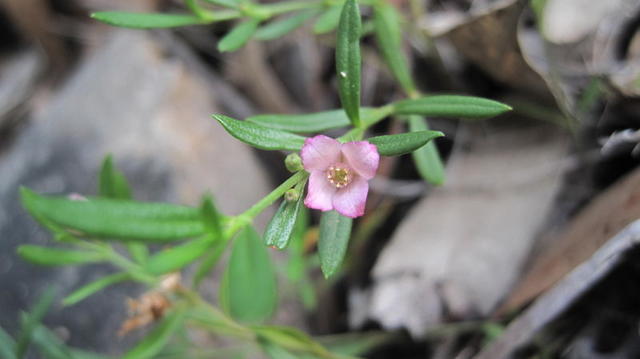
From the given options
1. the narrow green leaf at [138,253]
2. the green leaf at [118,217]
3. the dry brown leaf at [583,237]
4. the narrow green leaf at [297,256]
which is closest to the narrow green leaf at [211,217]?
the green leaf at [118,217]

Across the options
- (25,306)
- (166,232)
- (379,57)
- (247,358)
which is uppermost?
(379,57)

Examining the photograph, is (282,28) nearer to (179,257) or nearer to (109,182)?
(109,182)

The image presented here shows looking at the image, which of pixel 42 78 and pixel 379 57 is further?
pixel 42 78

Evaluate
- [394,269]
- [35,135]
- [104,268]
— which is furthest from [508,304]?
[35,135]

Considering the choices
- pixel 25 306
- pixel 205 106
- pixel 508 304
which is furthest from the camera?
pixel 205 106

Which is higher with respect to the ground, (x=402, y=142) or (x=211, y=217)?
(x=211, y=217)

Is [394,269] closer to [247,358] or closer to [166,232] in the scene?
[247,358]

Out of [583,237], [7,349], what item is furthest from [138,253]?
[583,237]
